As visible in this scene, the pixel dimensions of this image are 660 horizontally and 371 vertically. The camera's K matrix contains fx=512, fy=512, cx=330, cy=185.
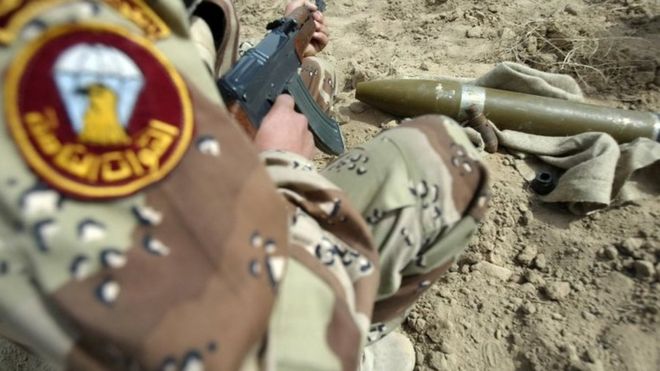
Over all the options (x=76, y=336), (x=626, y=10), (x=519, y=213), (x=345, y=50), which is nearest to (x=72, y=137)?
(x=76, y=336)

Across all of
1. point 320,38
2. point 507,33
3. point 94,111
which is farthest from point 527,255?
point 94,111

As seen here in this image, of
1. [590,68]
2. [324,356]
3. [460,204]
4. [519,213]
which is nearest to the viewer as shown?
[324,356]

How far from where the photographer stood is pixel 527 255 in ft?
5.87

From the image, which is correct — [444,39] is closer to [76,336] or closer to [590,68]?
[590,68]

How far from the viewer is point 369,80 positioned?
2.64m

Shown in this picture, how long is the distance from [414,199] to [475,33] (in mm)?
2105

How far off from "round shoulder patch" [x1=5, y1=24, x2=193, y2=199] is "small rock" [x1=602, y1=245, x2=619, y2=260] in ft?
5.26

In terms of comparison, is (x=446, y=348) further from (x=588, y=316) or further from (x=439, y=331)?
(x=588, y=316)

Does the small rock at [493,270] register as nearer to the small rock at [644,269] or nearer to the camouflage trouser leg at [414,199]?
the small rock at [644,269]

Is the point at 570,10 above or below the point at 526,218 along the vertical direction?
above

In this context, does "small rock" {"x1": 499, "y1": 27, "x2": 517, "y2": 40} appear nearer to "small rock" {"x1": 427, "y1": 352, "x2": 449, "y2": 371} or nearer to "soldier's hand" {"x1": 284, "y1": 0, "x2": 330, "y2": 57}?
"soldier's hand" {"x1": 284, "y1": 0, "x2": 330, "y2": 57}

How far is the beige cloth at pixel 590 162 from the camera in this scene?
187cm

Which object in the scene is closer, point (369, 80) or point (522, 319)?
point (522, 319)

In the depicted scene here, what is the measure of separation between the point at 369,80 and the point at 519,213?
108 cm
